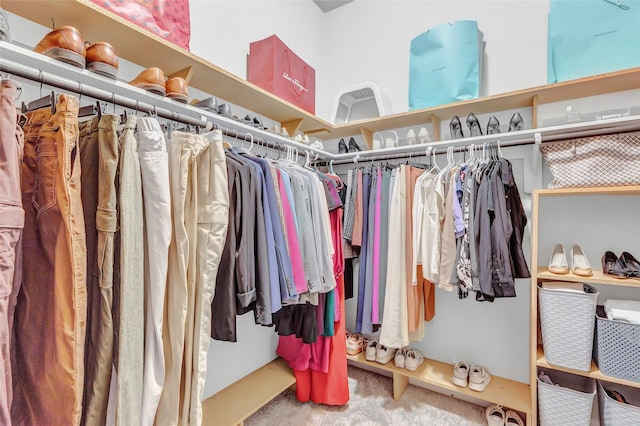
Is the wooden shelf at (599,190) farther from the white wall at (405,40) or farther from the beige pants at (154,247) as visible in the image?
the beige pants at (154,247)

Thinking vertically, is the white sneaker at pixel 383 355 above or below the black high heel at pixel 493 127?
below

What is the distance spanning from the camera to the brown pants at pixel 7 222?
570 millimetres

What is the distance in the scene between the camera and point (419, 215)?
1.63 m

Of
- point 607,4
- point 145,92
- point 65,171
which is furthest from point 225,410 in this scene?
point 607,4

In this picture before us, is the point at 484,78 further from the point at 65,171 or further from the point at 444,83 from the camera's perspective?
the point at 65,171

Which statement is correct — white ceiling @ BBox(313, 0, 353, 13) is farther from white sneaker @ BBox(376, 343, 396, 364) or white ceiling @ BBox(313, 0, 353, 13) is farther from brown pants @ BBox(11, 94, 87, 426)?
white sneaker @ BBox(376, 343, 396, 364)

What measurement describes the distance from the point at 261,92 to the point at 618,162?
1676mm

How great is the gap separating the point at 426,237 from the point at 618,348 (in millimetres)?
895

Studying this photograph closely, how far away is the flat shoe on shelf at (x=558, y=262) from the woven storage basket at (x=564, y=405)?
544 millimetres

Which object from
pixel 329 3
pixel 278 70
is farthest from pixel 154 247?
pixel 329 3

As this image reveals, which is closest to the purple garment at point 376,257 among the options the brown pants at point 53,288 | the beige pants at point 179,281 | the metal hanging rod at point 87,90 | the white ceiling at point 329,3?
the metal hanging rod at point 87,90

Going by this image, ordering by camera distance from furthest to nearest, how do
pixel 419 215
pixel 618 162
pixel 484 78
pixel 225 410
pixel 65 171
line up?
pixel 484 78 < pixel 419 215 < pixel 225 410 < pixel 618 162 < pixel 65 171

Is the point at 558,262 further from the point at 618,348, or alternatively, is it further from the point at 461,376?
the point at 461,376

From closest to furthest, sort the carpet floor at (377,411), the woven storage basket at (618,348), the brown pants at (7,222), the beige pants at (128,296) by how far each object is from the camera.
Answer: the brown pants at (7,222)
the beige pants at (128,296)
the woven storage basket at (618,348)
the carpet floor at (377,411)
